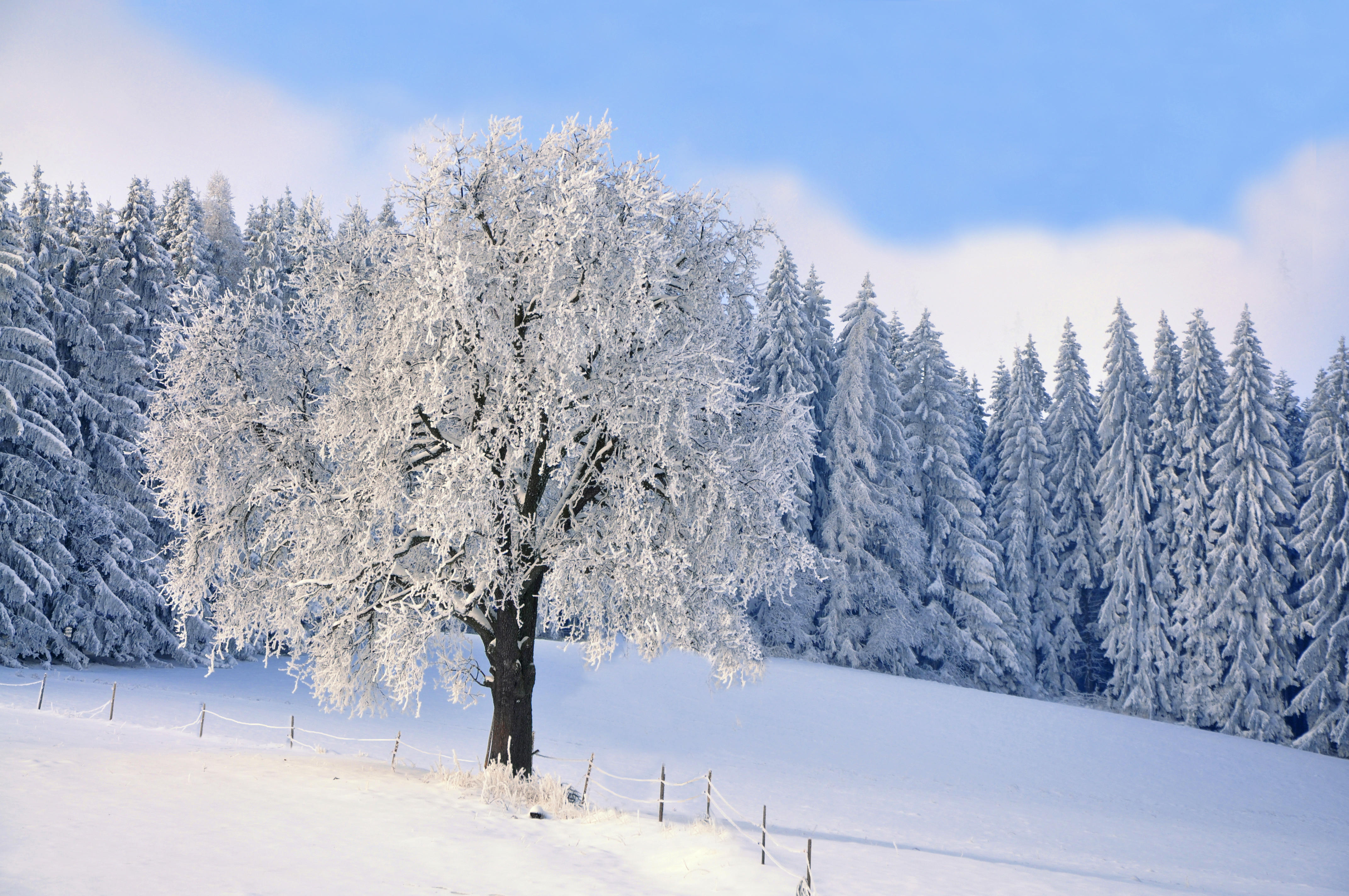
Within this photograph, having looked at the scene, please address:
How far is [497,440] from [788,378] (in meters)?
27.5

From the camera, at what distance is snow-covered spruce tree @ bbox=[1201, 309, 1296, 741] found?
35.7 meters

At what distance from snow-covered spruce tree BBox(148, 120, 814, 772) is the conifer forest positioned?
7 centimetres

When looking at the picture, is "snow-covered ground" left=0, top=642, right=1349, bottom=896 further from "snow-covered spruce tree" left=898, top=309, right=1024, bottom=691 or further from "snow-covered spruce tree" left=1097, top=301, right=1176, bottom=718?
"snow-covered spruce tree" left=898, top=309, right=1024, bottom=691

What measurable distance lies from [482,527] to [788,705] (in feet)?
72.2

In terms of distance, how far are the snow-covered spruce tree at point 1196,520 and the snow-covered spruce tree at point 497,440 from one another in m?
30.9

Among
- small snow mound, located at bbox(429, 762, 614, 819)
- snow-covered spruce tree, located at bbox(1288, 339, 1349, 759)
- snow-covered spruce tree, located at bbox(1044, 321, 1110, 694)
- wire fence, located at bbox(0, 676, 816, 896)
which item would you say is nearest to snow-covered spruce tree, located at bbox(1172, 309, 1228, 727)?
snow-covered spruce tree, located at bbox(1288, 339, 1349, 759)

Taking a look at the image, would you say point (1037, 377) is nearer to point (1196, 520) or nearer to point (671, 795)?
point (1196, 520)

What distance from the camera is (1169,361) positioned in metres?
42.5

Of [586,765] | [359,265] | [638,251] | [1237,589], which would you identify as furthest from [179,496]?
[1237,589]

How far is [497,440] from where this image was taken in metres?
12.8

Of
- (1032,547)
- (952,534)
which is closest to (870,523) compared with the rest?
(952,534)

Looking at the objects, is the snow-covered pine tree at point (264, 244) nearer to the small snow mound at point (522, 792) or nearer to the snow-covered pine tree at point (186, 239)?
the snow-covered pine tree at point (186, 239)

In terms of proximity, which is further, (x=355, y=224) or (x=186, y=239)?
(x=186, y=239)

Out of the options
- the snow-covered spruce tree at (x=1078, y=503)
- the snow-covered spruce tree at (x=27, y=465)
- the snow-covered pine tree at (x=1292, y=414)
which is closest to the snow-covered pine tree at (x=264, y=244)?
the snow-covered spruce tree at (x=27, y=465)
